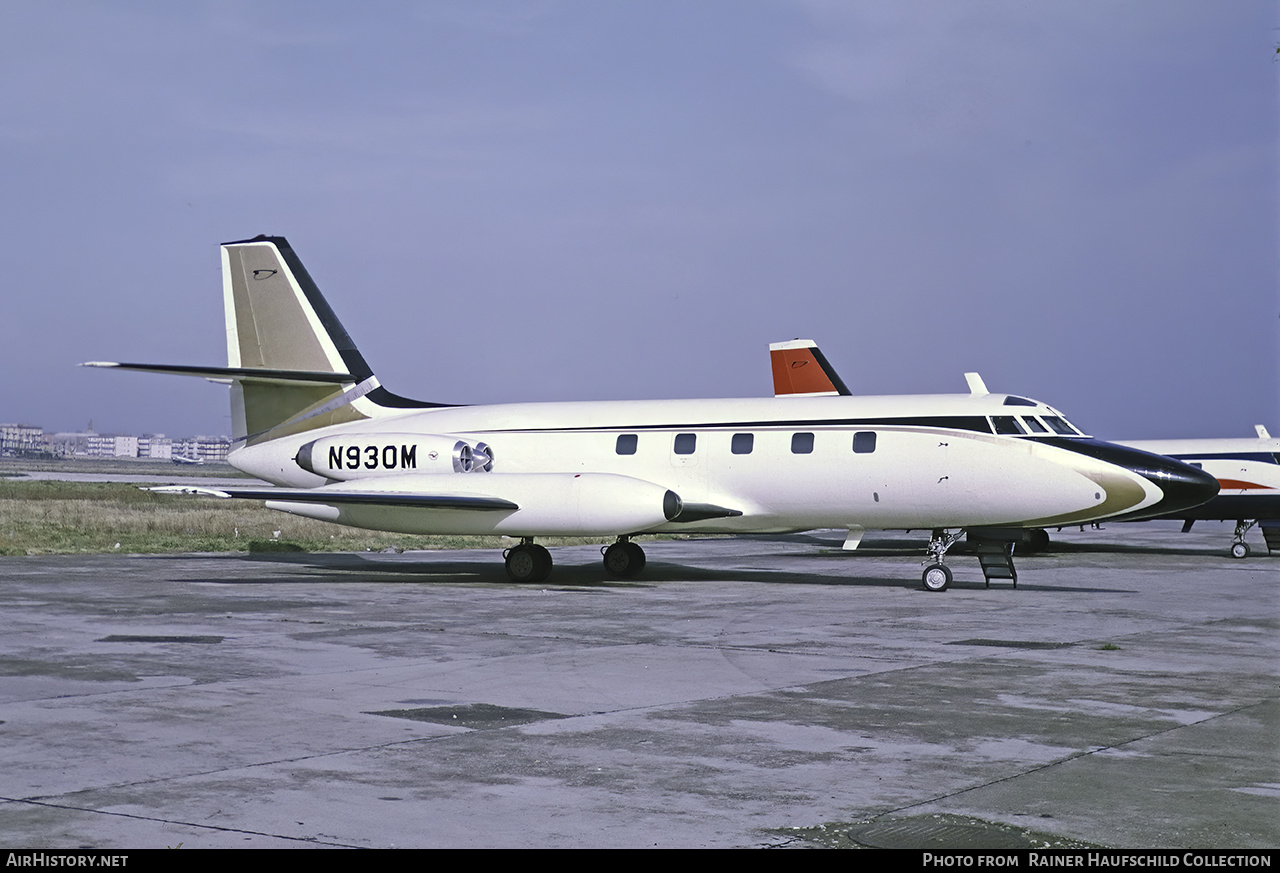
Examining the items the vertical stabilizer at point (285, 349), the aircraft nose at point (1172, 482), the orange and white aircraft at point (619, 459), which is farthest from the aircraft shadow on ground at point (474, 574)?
the aircraft nose at point (1172, 482)

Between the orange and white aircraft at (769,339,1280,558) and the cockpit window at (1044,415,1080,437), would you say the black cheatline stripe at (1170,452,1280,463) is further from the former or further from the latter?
the cockpit window at (1044,415,1080,437)

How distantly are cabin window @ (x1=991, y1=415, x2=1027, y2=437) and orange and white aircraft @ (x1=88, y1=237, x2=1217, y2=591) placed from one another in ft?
0.19

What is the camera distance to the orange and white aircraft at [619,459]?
18.5 meters

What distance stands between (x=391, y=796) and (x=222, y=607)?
32.4 ft

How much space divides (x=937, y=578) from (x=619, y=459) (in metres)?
5.25

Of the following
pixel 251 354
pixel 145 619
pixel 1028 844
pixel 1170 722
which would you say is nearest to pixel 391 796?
pixel 1028 844

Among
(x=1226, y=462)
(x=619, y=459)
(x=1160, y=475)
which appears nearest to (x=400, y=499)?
(x=619, y=459)

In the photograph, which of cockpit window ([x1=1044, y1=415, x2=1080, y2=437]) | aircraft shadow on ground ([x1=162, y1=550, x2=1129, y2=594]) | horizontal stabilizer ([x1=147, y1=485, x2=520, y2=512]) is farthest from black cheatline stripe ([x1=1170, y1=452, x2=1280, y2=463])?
horizontal stabilizer ([x1=147, y1=485, x2=520, y2=512])

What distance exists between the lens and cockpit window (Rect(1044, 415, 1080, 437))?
18.7m

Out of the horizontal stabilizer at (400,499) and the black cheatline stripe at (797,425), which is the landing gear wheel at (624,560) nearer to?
the black cheatline stripe at (797,425)

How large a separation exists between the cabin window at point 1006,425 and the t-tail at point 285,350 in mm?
10368

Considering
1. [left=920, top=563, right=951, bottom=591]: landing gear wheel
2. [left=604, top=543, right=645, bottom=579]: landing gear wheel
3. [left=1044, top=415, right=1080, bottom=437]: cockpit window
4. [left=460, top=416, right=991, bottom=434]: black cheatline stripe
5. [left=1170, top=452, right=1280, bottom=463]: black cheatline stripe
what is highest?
[left=460, top=416, right=991, bottom=434]: black cheatline stripe

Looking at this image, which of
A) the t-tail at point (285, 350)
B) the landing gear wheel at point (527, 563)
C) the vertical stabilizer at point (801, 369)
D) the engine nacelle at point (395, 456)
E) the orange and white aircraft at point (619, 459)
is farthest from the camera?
the vertical stabilizer at point (801, 369)
